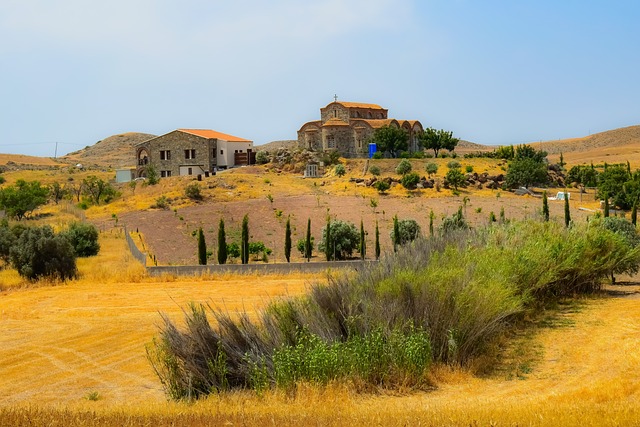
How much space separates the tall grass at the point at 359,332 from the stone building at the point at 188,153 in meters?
55.5

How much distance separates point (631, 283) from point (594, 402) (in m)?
18.4

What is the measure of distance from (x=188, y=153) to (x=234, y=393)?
61633mm

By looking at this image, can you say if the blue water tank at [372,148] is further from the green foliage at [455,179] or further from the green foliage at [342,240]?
the green foliage at [342,240]

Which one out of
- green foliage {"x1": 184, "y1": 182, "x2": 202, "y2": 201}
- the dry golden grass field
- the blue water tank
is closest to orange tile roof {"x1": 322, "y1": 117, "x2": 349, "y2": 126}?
the blue water tank

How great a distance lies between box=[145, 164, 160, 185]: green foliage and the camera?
2628 inches

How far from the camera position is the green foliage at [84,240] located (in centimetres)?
3873

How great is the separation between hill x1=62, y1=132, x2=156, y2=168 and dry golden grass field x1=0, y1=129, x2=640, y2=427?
89.0 metres

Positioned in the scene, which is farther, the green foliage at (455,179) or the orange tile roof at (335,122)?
the orange tile roof at (335,122)

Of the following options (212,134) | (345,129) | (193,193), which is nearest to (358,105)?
(345,129)

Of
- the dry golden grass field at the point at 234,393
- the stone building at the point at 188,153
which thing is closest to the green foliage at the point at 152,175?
the stone building at the point at 188,153

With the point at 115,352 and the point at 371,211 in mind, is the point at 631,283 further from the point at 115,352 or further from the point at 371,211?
the point at 371,211

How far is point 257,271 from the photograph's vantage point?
32469 millimetres

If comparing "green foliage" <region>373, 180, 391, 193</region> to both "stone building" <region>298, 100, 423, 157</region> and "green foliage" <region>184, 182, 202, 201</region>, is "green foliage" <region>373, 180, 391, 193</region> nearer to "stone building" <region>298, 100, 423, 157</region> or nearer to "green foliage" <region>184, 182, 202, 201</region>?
"green foliage" <region>184, 182, 202, 201</region>

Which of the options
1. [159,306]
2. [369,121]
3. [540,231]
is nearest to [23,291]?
[159,306]
